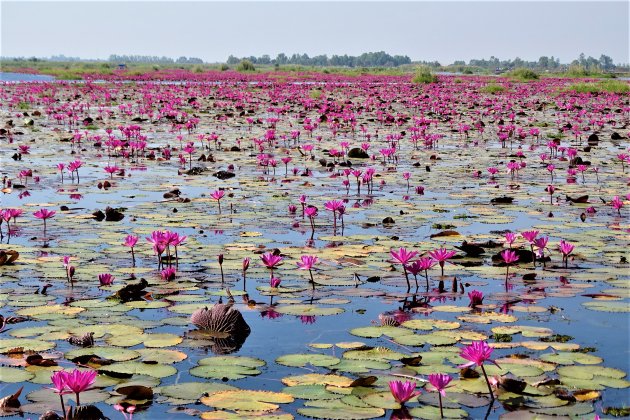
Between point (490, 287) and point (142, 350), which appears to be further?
point (490, 287)

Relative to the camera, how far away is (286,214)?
7461 mm

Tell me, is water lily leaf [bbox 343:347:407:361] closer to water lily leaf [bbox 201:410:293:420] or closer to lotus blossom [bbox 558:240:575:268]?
water lily leaf [bbox 201:410:293:420]

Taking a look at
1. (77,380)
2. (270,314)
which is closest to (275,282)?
(270,314)

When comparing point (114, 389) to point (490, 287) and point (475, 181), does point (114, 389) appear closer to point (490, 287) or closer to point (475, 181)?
point (490, 287)

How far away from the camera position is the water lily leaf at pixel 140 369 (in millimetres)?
3491

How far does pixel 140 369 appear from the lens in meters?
3.55

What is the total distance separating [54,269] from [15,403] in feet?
7.43

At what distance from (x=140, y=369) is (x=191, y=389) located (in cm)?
34

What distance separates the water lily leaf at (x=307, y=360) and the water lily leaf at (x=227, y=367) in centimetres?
11

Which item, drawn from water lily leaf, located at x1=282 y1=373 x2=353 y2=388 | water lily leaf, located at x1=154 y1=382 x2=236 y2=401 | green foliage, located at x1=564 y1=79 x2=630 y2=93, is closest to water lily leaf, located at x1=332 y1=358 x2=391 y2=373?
water lily leaf, located at x1=282 y1=373 x2=353 y2=388

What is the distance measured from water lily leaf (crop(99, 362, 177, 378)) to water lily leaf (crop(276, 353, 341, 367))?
1.68 feet

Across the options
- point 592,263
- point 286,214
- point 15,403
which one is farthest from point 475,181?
point 15,403

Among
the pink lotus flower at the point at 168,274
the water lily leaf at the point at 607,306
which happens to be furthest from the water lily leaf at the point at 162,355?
the water lily leaf at the point at 607,306

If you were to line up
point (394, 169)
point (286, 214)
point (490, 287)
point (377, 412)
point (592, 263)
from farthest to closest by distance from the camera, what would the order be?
point (394, 169), point (286, 214), point (592, 263), point (490, 287), point (377, 412)
